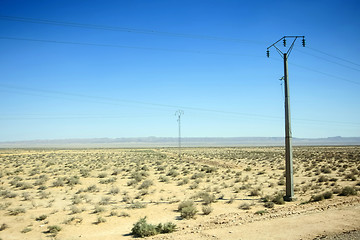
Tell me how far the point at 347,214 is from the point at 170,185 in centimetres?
1439

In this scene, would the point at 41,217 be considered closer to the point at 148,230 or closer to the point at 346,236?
the point at 148,230

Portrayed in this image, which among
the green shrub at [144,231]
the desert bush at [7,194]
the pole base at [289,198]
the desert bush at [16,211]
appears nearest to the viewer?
the green shrub at [144,231]

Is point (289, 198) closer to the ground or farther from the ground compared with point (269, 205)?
farther from the ground

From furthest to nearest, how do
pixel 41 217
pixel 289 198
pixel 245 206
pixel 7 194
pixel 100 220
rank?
pixel 7 194, pixel 289 198, pixel 245 206, pixel 41 217, pixel 100 220

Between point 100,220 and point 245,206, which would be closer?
point 100,220

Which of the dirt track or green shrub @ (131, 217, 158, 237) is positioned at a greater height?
the dirt track

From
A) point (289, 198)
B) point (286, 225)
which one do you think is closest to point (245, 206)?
point (289, 198)

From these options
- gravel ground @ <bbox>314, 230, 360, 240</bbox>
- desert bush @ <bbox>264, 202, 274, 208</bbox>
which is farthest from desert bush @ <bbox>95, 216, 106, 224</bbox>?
gravel ground @ <bbox>314, 230, 360, 240</bbox>

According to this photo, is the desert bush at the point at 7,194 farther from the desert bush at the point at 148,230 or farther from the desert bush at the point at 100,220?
the desert bush at the point at 148,230

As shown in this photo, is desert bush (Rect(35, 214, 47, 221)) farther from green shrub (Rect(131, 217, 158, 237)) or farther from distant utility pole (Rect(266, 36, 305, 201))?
distant utility pole (Rect(266, 36, 305, 201))

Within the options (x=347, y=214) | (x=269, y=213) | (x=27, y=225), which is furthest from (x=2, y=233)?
(x=347, y=214)

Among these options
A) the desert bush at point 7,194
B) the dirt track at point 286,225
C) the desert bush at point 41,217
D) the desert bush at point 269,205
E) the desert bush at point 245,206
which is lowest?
the desert bush at point 7,194

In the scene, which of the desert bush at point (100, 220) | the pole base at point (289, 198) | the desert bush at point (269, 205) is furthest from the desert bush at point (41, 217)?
the pole base at point (289, 198)

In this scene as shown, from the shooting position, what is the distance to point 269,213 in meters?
11.4
